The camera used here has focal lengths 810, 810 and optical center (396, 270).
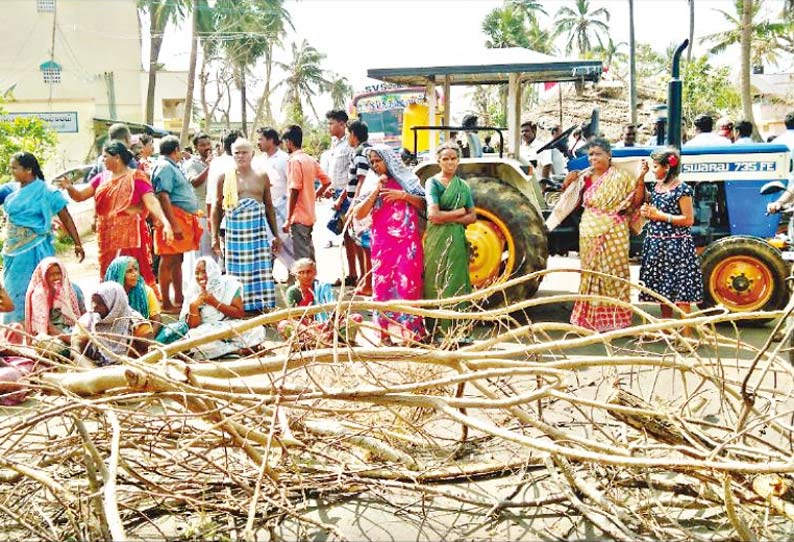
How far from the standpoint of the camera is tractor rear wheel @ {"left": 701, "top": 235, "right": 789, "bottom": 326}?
613 cm

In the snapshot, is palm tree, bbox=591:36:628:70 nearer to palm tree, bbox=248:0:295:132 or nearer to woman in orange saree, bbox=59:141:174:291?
palm tree, bbox=248:0:295:132

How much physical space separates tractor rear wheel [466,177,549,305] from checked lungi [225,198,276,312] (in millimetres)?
1723

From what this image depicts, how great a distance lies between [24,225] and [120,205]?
2.84 ft

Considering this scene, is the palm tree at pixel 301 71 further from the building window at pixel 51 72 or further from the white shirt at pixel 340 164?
the white shirt at pixel 340 164

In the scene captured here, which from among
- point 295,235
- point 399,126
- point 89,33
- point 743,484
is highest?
point 89,33

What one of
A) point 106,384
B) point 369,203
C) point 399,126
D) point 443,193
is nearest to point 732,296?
point 443,193

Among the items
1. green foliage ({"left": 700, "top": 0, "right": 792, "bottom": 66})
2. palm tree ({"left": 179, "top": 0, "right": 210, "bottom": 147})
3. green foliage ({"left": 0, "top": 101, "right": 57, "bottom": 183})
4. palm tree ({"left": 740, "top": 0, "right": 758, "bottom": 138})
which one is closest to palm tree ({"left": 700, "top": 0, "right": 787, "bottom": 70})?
green foliage ({"left": 700, "top": 0, "right": 792, "bottom": 66})

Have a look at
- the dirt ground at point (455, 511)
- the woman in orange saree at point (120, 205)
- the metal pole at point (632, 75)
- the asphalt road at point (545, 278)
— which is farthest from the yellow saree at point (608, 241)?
the metal pole at point (632, 75)

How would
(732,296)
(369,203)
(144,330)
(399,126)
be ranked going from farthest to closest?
(399,126)
(732,296)
(369,203)
(144,330)

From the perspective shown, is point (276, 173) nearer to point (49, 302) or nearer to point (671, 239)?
point (49, 302)

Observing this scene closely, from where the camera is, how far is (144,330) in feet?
A: 17.1

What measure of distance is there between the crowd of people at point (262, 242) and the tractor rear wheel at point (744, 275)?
367 millimetres

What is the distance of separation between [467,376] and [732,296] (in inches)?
165

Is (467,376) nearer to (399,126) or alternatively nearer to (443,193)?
(443,193)
